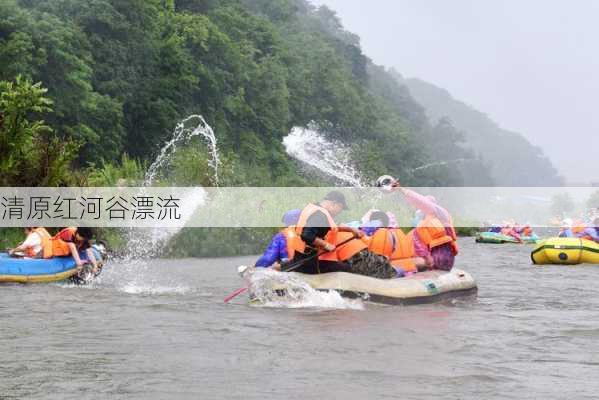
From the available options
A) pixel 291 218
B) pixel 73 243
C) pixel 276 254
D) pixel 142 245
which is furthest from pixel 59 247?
pixel 142 245

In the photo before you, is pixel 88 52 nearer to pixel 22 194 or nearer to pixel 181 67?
pixel 181 67

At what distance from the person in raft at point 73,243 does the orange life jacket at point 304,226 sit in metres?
5.51

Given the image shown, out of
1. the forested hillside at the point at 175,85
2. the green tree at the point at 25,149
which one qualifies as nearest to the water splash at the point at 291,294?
the green tree at the point at 25,149

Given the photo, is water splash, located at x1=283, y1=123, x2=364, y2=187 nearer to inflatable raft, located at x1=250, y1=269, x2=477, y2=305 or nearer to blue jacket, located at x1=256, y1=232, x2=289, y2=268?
blue jacket, located at x1=256, y1=232, x2=289, y2=268

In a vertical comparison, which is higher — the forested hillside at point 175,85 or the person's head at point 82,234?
the forested hillside at point 175,85

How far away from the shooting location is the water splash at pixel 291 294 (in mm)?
14344

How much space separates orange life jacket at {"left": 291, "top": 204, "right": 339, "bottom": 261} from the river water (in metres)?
0.80

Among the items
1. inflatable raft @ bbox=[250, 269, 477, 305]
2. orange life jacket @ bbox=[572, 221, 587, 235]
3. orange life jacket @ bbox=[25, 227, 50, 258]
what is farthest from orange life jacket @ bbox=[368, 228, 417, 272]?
Answer: orange life jacket @ bbox=[572, 221, 587, 235]

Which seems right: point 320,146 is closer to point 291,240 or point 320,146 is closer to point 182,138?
point 182,138

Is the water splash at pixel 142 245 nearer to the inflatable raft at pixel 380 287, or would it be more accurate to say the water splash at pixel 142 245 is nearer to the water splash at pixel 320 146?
the inflatable raft at pixel 380 287

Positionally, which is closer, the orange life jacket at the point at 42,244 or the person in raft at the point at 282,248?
the person in raft at the point at 282,248

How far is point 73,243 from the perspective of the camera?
18.8m

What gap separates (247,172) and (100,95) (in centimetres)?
1399

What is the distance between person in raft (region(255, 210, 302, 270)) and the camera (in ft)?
49.1
